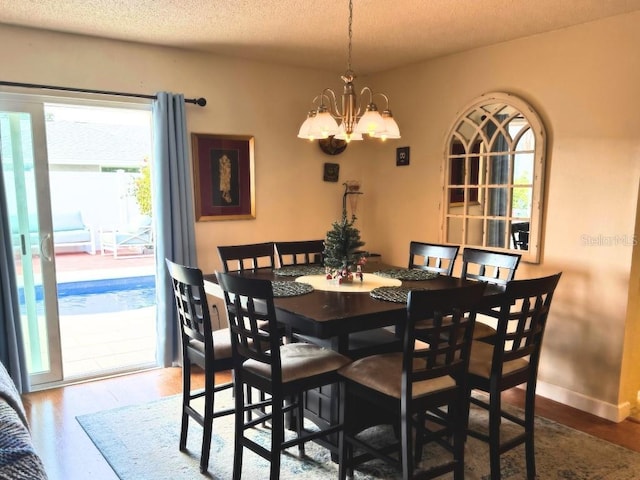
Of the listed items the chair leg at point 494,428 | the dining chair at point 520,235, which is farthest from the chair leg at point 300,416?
the dining chair at point 520,235

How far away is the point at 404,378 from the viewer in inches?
77.8

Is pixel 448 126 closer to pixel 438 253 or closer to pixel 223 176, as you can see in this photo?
pixel 438 253

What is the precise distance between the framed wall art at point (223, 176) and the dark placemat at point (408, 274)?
1.51 meters

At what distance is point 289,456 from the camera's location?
102 inches

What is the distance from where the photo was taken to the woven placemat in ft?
7.66

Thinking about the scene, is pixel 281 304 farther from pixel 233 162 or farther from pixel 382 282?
pixel 233 162

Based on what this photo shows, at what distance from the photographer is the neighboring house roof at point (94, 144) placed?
28.2 feet

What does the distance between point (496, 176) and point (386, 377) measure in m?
2.10

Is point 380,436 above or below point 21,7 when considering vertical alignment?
below

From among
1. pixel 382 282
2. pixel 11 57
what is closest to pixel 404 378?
pixel 382 282

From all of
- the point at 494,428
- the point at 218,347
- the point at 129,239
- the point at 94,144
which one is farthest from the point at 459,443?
the point at 94,144

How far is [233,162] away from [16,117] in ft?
5.03

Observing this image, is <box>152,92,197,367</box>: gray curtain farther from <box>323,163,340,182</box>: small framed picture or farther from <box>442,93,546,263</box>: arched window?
<box>442,93,546,263</box>: arched window

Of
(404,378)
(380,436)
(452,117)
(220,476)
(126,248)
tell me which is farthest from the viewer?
(126,248)
